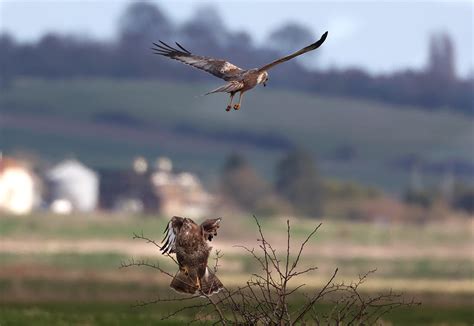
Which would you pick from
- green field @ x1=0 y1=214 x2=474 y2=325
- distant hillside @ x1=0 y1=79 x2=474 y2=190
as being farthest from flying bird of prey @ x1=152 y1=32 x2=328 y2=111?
distant hillside @ x1=0 y1=79 x2=474 y2=190

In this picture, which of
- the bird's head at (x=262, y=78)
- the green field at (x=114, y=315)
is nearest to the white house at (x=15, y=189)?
the green field at (x=114, y=315)

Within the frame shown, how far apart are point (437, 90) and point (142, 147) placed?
40887 millimetres

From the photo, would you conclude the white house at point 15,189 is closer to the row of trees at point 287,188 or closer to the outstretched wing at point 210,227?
the row of trees at point 287,188

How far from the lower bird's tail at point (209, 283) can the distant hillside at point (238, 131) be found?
153311 mm

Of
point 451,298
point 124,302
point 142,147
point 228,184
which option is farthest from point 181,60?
point 142,147

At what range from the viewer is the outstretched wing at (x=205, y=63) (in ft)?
47.3

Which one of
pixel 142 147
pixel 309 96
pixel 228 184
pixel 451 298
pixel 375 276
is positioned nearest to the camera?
pixel 451 298

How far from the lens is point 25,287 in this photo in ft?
183

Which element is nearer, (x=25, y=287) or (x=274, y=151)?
(x=25, y=287)

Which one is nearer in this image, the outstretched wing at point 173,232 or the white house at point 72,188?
the outstretched wing at point 173,232

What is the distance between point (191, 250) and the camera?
48.3 ft

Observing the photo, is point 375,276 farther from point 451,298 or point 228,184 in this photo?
point 228,184

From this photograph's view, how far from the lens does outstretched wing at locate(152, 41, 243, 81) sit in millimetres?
14404

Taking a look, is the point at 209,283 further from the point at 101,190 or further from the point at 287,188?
the point at 287,188
